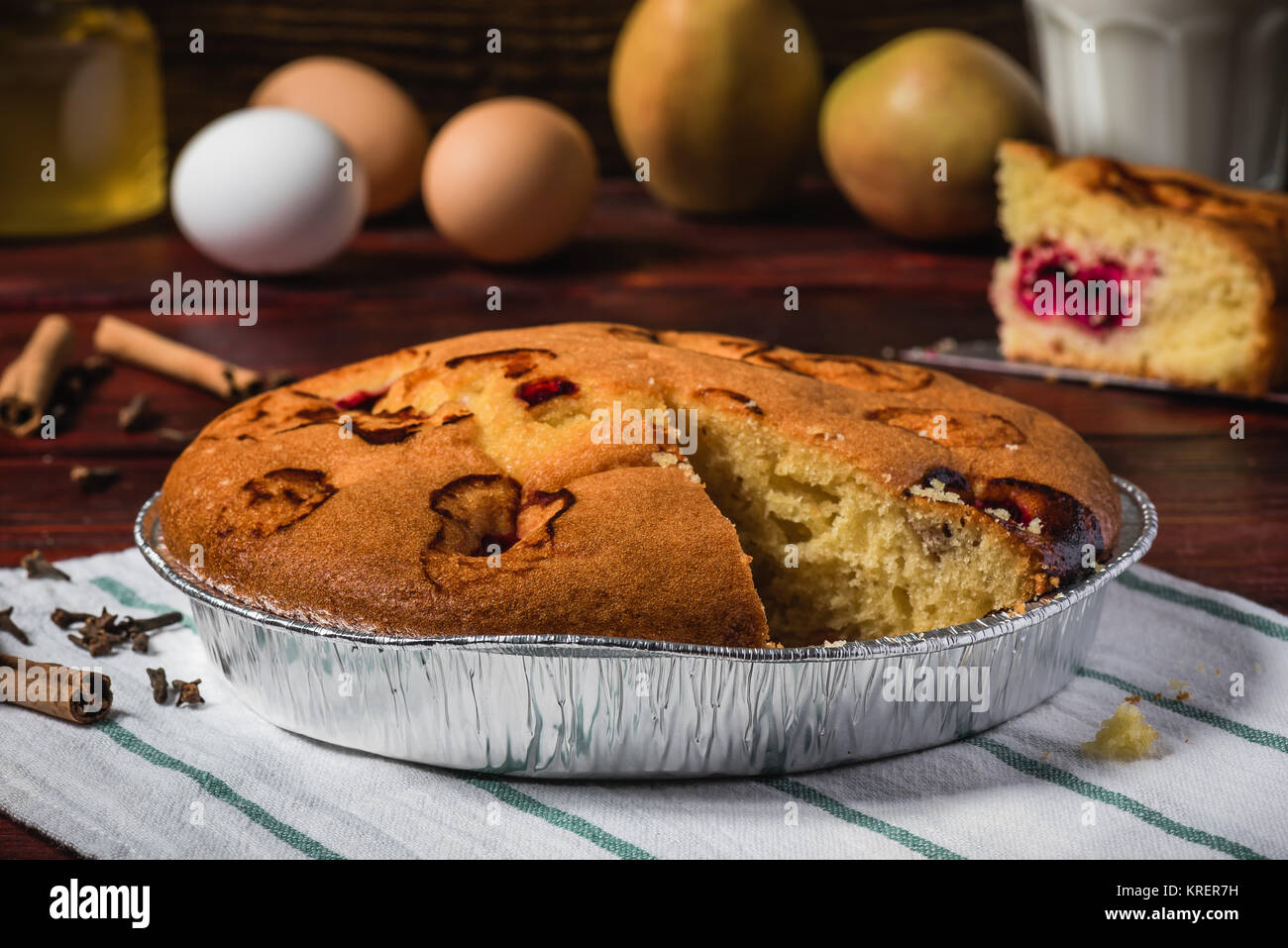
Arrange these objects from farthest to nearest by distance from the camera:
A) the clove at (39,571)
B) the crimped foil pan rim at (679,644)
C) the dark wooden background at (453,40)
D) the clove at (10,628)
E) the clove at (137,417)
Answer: the dark wooden background at (453,40)
the clove at (137,417)
the clove at (39,571)
the clove at (10,628)
the crimped foil pan rim at (679,644)

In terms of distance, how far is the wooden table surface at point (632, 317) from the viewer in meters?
1.83

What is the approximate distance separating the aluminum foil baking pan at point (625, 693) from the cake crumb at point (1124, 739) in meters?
0.09

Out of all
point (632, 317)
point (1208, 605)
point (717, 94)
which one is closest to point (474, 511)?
point (1208, 605)

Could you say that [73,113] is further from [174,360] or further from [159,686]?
[159,686]

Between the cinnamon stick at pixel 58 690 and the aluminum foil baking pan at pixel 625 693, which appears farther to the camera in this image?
the cinnamon stick at pixel 58 690

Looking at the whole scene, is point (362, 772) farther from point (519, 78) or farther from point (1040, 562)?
point (519, 78)

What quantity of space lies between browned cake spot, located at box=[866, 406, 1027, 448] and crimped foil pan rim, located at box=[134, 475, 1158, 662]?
184 mm

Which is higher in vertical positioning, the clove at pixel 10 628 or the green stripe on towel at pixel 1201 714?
the clove at pixel 10 628

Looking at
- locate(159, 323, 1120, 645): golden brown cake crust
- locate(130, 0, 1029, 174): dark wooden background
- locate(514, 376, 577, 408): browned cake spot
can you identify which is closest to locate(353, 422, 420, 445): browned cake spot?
locate(159, 323, 1120, 645): golden brown cake crust

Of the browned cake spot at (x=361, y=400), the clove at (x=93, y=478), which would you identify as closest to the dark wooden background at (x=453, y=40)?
the clove at (x=93, y=478)

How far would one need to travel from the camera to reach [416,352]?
1603 millimetres

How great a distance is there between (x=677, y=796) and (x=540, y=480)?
323 mm

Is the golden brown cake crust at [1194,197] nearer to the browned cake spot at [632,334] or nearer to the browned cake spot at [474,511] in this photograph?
the browned cake spot at [632,334]

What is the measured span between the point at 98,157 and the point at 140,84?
183 millimetres
